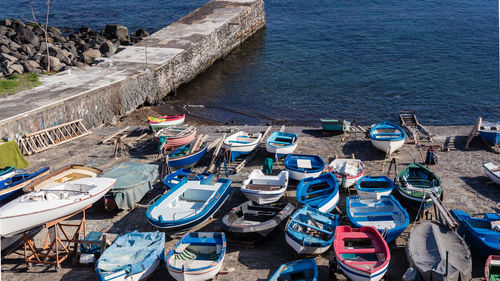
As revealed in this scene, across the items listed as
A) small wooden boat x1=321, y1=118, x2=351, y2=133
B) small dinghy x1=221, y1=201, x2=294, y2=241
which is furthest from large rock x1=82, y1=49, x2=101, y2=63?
small dinghy x1=221, y1=201, x2=294, y2=241

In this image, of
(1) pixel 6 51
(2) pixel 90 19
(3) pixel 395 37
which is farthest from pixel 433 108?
(2) pixel 90 19

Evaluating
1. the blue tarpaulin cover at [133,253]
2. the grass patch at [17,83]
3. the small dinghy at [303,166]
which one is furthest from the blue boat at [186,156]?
the grass patch at [17,83]

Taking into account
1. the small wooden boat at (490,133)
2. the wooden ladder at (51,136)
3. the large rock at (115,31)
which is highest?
the large rock at (115,31)

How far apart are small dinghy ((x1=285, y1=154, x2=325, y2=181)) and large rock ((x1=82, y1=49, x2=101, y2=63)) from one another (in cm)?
2431

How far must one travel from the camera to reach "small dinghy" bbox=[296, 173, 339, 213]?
Result: 19047mm

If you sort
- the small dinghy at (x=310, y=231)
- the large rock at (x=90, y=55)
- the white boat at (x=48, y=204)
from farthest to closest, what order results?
the large rock at (x=90, y=55) < the small dinghy at (x=310, y=231) < the white boat at (x=48, y=204)

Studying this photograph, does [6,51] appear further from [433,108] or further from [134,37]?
[433,108]

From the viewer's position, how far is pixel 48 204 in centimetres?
1678

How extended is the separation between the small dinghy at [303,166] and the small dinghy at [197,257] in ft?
19.6

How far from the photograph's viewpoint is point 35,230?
18.3m

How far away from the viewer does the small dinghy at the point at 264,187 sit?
19.7 metres

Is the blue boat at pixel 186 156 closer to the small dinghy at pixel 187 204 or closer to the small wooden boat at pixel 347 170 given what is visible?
the small dinghy at pixel 187 204

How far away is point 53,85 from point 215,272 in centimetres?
2116

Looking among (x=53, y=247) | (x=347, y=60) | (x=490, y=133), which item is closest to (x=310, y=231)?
(x=53, y=247)
